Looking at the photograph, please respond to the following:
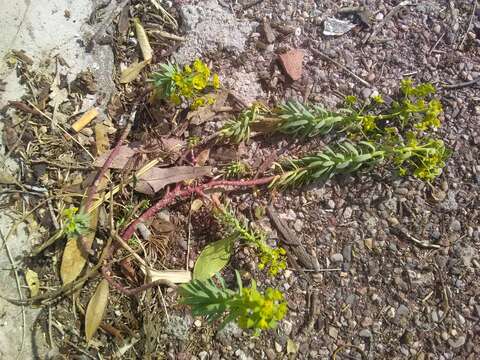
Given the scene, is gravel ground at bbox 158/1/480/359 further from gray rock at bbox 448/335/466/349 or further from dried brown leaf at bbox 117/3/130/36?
dried brown leaf at bbox 117/3/130/36

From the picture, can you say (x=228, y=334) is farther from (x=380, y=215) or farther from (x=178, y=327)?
(x=380, y=215)

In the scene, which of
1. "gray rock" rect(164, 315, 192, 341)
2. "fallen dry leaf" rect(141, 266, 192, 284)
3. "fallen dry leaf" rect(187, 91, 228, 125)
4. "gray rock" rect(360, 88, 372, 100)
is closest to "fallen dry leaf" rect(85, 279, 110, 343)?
"fallen dry leaf" rect(141, 266, 192, 284)

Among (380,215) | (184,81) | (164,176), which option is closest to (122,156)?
(164,176)

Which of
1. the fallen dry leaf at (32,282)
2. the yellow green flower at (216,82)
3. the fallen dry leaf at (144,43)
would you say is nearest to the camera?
the fallen dry leaf at (32,282)

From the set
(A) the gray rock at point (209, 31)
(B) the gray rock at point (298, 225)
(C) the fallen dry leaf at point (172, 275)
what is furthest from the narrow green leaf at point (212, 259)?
(A) the gray rock at point (209, 31)

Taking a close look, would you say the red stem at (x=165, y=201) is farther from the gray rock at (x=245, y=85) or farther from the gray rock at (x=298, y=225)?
the gray rock at (x=245, y=85)
